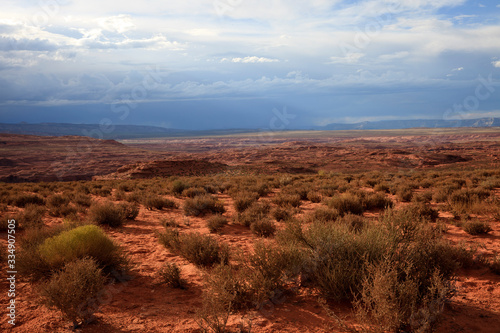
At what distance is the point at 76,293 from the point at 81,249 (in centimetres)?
164

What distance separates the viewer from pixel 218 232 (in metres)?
8.61

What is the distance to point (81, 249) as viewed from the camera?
5.36 m

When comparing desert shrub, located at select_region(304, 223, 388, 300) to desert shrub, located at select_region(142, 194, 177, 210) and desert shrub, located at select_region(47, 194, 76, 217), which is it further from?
desert shrub, located at select_region(47, 194, 76, 217)

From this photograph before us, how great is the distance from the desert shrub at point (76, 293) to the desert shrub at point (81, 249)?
82 centimetres

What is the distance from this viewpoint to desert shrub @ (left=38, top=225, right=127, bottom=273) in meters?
5.23

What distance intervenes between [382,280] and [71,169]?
5951cm

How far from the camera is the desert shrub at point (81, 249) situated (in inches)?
206

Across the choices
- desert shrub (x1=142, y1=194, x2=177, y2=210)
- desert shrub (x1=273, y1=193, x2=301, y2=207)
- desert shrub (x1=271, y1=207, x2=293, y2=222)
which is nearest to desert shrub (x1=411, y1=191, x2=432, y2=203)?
desert shrub (x1=273, y1=193, x2=301, y2=207)

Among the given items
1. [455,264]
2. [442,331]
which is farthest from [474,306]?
[442,331]

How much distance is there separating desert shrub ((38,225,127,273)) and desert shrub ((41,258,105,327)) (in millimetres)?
818

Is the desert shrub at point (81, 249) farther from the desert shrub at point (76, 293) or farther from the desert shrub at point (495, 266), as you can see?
the desert shrub at point (495, 266)

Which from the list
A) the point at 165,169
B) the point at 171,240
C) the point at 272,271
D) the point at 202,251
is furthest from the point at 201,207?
the point at 165,169

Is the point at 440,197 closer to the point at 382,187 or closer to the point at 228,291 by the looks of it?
the point at 382,187

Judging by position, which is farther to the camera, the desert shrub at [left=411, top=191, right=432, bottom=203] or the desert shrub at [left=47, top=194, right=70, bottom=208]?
the desert shrub at [left=47, top=194, right=70, bottom=208]
